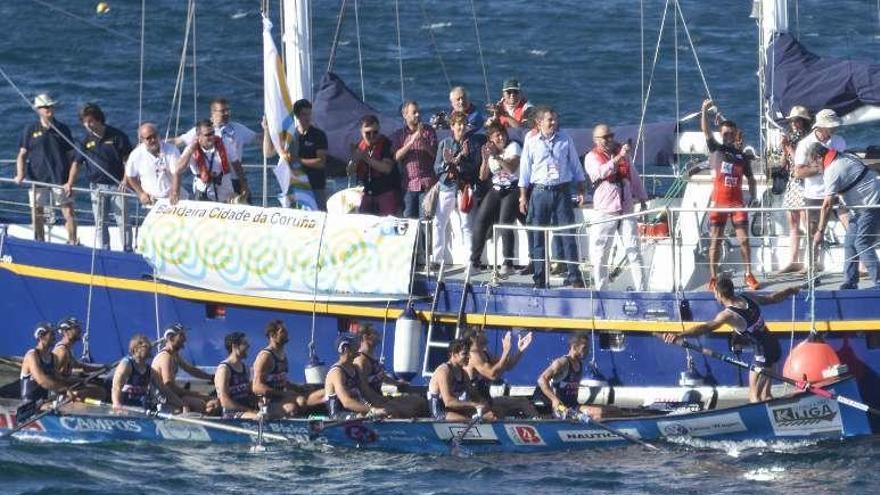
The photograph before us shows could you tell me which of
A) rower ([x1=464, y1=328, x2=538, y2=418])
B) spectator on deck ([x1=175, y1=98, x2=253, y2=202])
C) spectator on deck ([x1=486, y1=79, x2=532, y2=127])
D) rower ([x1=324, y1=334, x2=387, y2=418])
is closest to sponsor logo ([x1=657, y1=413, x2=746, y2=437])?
rower ([x1=464, y1=328, x2=538, y2=418])

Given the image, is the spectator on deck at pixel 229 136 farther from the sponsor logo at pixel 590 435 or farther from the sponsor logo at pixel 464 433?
the sponsor logo at pixel 590 435

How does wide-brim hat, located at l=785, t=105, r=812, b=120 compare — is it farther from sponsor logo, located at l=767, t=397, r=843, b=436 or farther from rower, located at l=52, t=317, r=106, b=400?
rower, located at l=52, t=317, r=106, b=400

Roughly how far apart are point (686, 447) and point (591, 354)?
5.01 feet

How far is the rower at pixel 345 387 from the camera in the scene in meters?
22.7

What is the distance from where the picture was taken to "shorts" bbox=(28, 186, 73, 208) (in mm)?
24969

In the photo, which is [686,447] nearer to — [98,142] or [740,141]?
[740,141]

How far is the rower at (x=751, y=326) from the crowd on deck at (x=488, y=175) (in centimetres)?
66

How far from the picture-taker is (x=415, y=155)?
24016 millimetres

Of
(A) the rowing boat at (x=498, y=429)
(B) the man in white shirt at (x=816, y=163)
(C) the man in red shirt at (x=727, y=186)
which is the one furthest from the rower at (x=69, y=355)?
(B) the man in white shirt at (x=816, y=163)

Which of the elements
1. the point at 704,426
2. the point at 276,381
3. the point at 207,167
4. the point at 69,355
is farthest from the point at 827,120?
the point at 69,355

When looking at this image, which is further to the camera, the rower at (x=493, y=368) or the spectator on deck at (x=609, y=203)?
the spectator on deck at (x=609, y=203)

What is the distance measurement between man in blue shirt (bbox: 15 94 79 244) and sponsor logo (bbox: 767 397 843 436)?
333 inches

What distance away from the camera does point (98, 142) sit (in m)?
25.2

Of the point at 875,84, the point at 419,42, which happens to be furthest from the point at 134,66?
the point at 875,84
